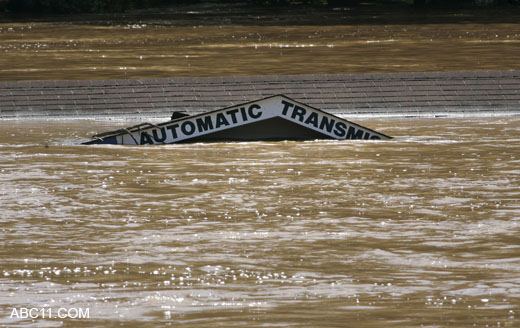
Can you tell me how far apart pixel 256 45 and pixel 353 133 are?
26021 mm

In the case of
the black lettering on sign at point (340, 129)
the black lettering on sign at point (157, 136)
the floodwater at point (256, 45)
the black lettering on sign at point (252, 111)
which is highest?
the floodwater at point (256, 45)

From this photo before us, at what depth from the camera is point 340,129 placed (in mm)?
18484

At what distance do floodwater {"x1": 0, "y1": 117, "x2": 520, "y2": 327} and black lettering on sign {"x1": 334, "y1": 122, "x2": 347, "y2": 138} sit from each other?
754 mm

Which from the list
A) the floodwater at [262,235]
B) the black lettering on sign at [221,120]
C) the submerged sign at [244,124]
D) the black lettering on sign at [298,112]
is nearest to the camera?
the floodwater at [262,235]

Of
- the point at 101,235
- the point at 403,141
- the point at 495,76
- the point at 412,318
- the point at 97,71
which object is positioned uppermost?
Result: the point at 97,71

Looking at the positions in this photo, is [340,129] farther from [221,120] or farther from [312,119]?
[221,120]

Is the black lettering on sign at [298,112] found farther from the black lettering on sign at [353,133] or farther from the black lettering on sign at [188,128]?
the black lettering on sign at [188,128]

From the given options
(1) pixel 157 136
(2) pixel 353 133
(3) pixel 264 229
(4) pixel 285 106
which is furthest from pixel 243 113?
(3) pixel 264 229

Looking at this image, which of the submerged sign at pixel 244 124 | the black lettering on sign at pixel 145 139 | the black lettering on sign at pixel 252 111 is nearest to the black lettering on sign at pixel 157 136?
the submerged sign at pixel 244 124

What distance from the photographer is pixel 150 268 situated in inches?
357

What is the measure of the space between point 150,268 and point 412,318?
2454 millimetres

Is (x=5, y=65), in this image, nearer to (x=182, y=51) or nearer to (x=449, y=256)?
(x=182, y=51)

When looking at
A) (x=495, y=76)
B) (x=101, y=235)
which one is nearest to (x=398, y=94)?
(x=495, y=76)

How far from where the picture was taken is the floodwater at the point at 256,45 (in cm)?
3291
